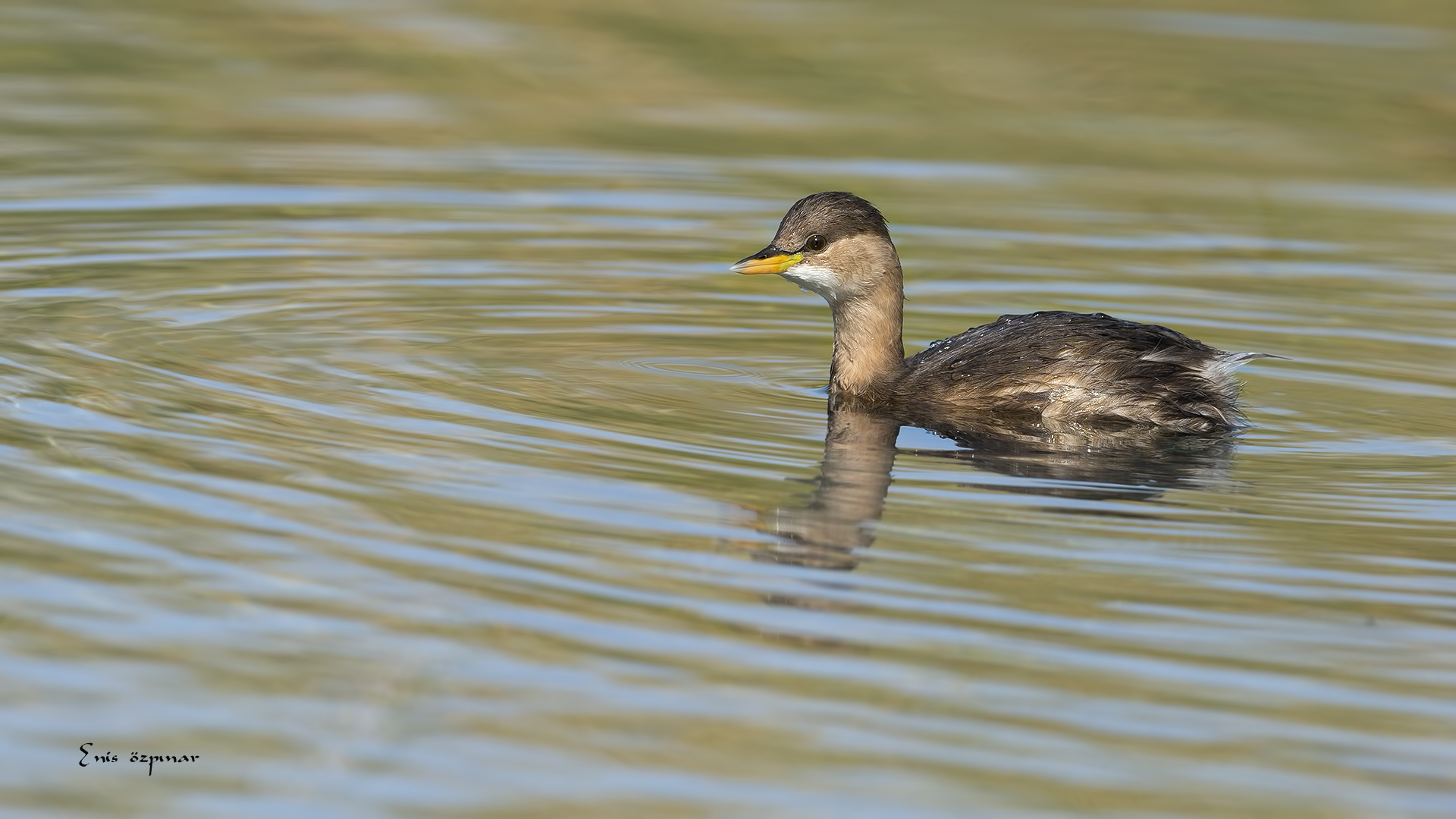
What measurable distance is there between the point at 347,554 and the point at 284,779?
155 cm

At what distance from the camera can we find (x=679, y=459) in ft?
25.3

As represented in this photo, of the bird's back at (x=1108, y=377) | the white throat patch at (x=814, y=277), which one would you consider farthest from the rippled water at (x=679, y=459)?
the white throat patch at (x=814, y=277)

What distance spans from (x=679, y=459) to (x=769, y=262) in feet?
6.45

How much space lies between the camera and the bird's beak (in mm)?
9398

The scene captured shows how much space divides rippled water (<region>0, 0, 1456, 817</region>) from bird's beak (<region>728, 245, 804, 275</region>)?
0.48m

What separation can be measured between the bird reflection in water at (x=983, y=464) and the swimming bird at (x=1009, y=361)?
0.08 metres

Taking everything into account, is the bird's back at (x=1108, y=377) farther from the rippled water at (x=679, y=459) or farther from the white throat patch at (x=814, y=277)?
the white throat patch at (x=814, y=277)

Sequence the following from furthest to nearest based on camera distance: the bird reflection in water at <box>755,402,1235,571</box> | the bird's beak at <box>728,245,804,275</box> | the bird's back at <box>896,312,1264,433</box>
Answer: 1. the bird's beak at <box>728,245,804,275</box>
2. the bird's back at <box>896,312,1264,433</box>
3. the bird reflection in water at <box>755,402,1235,571</box>

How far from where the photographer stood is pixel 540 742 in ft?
16.4

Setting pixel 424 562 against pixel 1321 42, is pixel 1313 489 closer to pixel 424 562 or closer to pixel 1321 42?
pixel 424 562

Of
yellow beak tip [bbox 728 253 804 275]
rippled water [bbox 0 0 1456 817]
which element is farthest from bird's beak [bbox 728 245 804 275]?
rippled water [bbox 0 0 1456 817]
